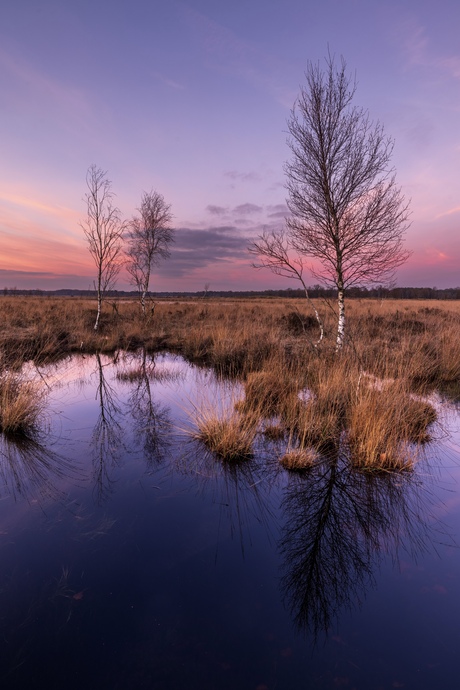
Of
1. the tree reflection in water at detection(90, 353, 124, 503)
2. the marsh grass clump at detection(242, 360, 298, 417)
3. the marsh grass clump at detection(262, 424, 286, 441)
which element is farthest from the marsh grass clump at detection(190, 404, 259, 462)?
the tree reflection in water at detection(90, 353, 124, 503)

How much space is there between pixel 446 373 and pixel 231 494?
28.0ft

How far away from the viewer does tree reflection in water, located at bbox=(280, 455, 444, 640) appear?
8.59 ft

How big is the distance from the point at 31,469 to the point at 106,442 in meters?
1.16

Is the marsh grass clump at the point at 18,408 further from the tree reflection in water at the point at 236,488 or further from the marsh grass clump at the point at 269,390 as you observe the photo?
the marsh grass clump at the point at 269,390

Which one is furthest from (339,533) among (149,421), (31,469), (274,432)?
(149,421)

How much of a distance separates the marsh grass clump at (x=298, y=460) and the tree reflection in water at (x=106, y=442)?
229 centimetres

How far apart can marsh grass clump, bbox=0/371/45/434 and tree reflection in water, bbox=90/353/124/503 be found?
1.10m

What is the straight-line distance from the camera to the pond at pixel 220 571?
209cm

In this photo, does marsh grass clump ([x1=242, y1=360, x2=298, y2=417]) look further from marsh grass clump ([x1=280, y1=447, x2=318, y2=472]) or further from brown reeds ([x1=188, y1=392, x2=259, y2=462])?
marsh grass clump ([x1=280, y1=447, x2=318, y2=472])

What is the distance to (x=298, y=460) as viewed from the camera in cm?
454

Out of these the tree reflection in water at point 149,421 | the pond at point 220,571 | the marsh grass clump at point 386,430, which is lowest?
the pond at point 220,571

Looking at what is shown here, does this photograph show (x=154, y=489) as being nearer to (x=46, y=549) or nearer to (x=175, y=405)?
(x=46, y=549)

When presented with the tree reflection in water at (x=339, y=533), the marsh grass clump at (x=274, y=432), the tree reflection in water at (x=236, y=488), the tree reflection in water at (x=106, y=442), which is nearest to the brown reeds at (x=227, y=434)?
the tree reflection in water at (x=236, y=488)

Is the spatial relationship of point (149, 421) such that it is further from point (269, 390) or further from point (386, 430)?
point (386, 430)
